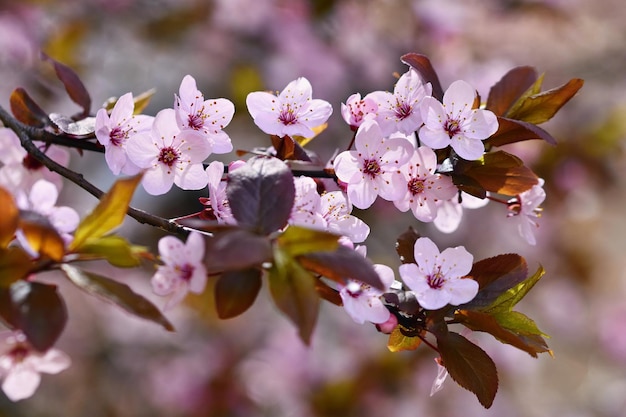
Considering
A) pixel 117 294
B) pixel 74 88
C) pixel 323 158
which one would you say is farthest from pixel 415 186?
pixel 323 158

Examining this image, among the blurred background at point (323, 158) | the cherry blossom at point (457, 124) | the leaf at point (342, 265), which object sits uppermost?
the cherry blossom at point (457, 124)

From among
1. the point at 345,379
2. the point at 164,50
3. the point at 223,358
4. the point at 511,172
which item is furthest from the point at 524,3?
the point at 511,172

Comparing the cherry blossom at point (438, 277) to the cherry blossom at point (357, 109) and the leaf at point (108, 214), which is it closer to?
the cherry blossom at point (357, 109)

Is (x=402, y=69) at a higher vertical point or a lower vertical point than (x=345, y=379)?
higher

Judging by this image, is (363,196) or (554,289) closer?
(363,196)

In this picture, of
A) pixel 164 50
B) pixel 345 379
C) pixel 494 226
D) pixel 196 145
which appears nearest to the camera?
pixel 196 145

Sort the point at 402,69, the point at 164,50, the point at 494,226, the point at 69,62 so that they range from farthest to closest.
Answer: the point at 494,226
the point at 164,50
the point at 402,69
the point at 69,62

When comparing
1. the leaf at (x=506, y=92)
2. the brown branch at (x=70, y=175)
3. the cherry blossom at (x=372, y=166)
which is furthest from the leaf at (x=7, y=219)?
the leaf at (x=506, y=92)

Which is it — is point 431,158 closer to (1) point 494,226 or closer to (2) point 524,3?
(2) point 524,3
